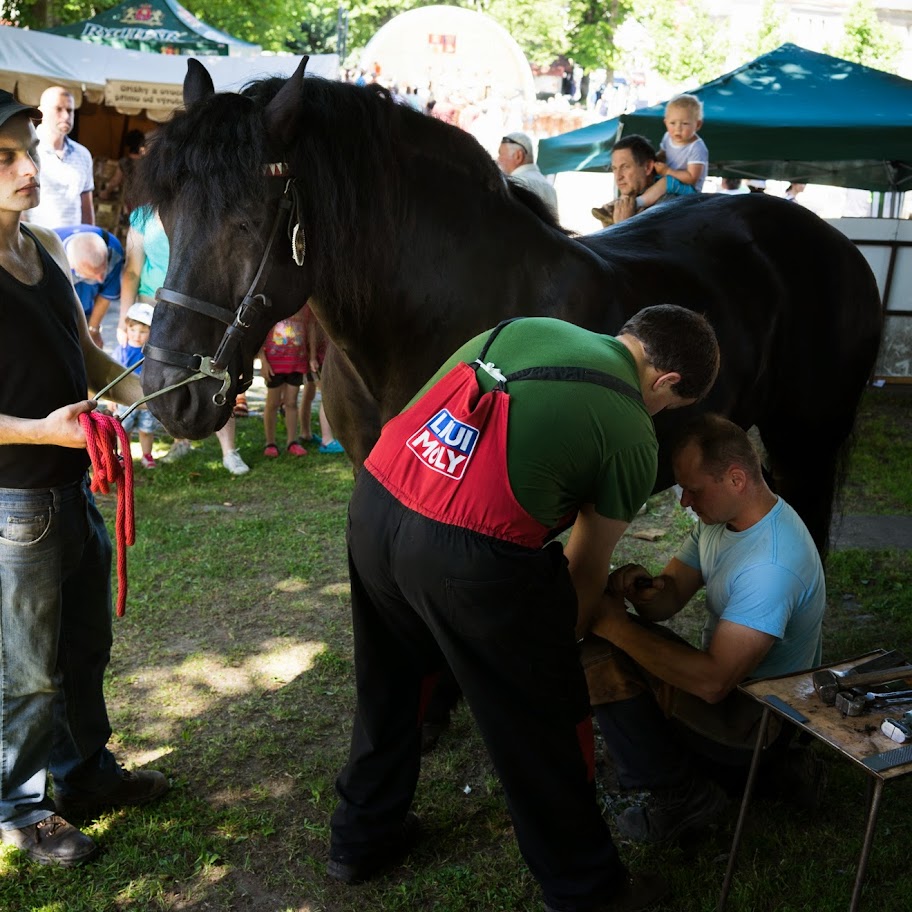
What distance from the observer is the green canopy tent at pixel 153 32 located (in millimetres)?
13531

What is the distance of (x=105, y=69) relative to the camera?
469 inches

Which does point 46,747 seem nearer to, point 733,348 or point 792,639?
point 792,639

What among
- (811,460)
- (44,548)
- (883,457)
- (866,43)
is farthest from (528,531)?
(866,43)

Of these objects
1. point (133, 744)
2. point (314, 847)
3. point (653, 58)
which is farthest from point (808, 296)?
point (653, 58)

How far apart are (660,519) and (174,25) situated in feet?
39.4

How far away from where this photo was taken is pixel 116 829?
9.30 ft

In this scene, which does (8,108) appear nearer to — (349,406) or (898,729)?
(349,406)

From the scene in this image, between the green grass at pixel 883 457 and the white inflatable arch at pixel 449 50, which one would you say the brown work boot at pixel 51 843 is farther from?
the white inflatable arch at pixel 449 50

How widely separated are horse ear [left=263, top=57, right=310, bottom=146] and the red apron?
85cm

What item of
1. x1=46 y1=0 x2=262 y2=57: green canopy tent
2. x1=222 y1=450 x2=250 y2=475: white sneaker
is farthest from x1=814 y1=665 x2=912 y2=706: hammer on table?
x1=46 y1=0 x2=262 y2=57: green canopy tent

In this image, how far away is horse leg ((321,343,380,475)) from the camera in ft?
10.1

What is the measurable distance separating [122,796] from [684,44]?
3246cm

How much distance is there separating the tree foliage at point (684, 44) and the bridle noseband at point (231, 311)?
1167 inches

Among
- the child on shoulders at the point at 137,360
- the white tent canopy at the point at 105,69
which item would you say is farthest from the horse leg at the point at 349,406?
the white tent canopy at the point at 105,69
